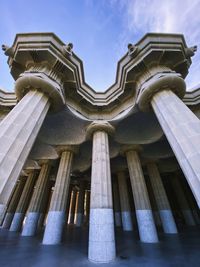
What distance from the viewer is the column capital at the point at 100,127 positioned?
1100cm

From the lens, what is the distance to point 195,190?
16.8 ft

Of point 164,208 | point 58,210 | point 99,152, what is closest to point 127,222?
point 164,208

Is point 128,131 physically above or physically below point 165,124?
above

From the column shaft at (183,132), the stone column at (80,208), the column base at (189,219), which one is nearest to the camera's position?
the column shaft at (183,132)

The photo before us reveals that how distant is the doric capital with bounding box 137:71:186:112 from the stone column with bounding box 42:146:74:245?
859 centimetres

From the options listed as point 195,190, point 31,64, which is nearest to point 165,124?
point 195,190

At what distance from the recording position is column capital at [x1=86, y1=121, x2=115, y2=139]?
11.0m

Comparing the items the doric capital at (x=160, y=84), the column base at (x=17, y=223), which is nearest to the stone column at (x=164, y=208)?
the doric capital at (x=160, y=84)

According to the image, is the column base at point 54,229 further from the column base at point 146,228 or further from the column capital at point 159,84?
the column capital at point 159,84

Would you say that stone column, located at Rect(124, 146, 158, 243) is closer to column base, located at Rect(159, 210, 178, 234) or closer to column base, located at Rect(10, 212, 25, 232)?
column base, located at Rect(159, 210, 178, 234)

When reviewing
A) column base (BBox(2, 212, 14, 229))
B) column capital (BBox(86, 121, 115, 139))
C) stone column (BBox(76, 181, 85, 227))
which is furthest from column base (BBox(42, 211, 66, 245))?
column base (BBox(2, 212, 14, 229))

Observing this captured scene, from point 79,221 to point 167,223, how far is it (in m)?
14.7

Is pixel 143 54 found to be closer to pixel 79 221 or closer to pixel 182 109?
pixel 182 109

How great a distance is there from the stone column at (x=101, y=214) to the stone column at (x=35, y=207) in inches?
380
